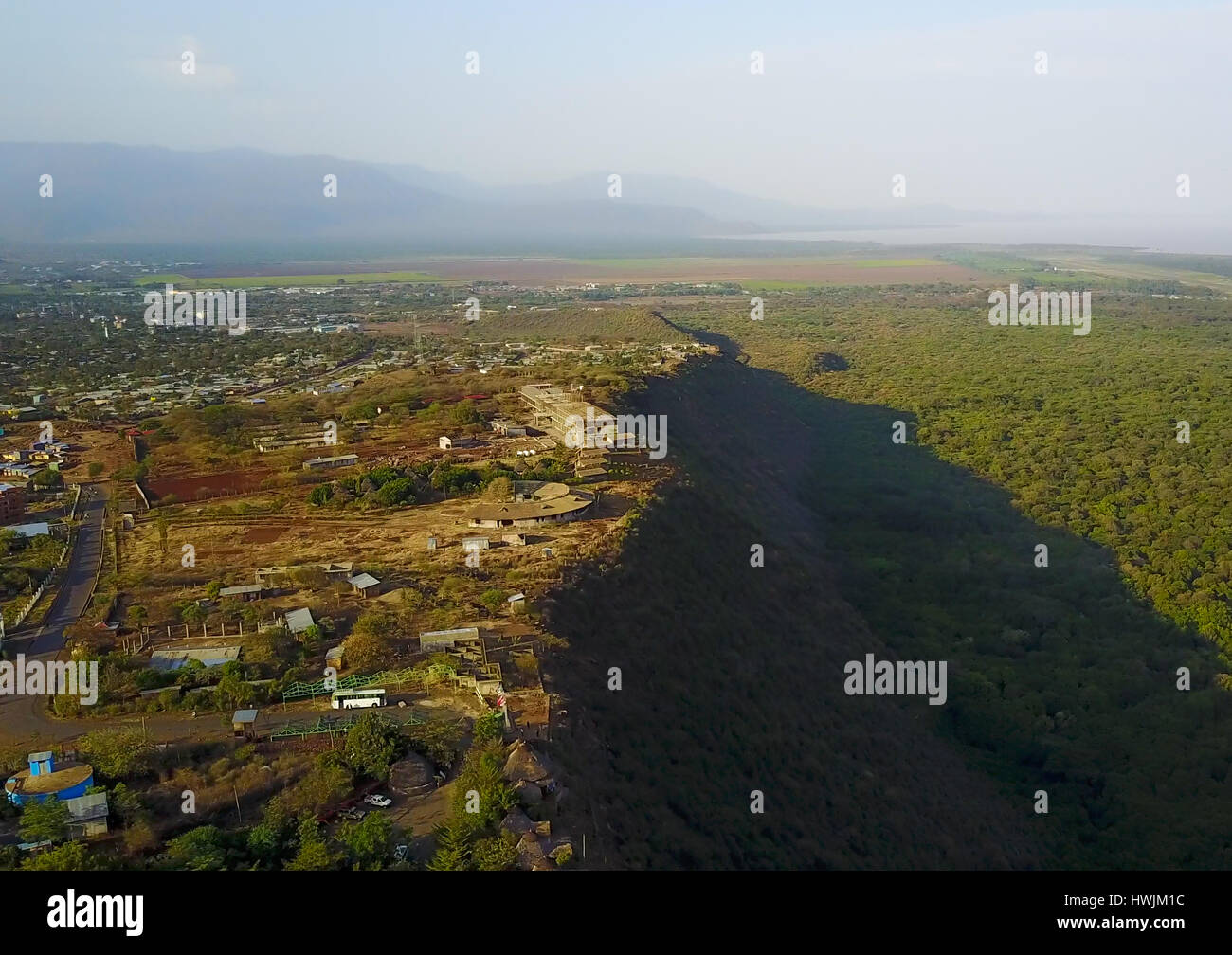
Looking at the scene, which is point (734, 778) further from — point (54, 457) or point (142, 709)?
point (54, 457)

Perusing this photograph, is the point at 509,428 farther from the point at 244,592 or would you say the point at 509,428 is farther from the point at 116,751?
the point at 116,751

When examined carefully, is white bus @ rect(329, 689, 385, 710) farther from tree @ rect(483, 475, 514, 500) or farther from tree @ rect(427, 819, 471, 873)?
tree @ rect(483, 475, 514, 500)

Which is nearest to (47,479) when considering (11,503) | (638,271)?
(11,503)

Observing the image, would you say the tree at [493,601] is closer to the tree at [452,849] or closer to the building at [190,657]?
the building at [190,657]

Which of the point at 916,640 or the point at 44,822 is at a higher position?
the point at 44,822

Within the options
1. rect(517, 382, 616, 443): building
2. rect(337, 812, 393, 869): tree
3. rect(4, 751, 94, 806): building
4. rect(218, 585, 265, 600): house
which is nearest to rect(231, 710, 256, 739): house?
rect(4, 751, 94, 806): building

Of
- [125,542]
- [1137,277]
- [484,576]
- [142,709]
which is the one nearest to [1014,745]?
[484,576]

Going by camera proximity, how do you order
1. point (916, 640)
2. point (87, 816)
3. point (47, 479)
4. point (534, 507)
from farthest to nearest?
point (47, 479) < point (916, 640) < point (534, 507) < point (87, 816)
